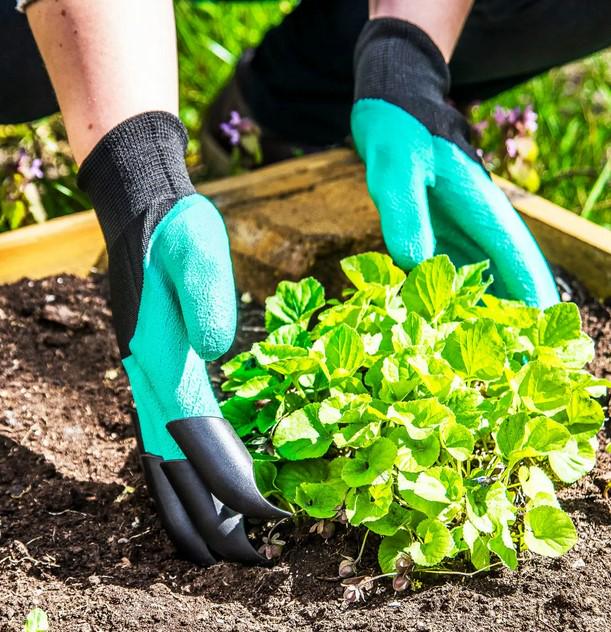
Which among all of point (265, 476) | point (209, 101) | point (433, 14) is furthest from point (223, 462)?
point (209, 101)

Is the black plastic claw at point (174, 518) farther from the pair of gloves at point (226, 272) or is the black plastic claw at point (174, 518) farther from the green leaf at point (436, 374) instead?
the green leaf at point (436, 374)

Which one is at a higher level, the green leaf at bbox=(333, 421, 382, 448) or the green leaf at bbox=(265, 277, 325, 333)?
the green leaf at bbox=(265, 277, 325, 333)

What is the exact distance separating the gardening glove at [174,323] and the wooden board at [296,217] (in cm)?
44

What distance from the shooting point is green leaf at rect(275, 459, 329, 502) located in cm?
122

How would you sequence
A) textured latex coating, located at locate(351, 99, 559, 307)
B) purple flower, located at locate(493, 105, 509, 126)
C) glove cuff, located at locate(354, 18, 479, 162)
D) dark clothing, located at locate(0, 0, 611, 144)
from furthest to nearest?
purple flower, located at locate(493, 105, 509, 126)
dark clothing, located at locate(0, 0, 611, 144)
glove cuff, located at locate(354, 18, 479, 162)
textured latex coating, located at locate(351, 99, 559, 307)

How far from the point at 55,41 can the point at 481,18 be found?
1.11m

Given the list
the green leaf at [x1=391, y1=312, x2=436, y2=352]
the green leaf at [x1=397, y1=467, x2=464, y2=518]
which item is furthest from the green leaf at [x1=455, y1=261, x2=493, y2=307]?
the green leaf at [x1=397, y1=467, x2=464, y2=518]

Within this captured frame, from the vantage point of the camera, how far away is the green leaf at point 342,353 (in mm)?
1193

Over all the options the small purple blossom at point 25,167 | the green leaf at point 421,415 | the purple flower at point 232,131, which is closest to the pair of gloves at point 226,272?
the green leaf at point 421,415

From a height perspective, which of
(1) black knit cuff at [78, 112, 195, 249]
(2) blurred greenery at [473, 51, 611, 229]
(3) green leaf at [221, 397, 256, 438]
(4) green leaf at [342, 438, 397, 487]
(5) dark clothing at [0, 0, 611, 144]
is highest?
(1) black knit cuff at [78, 112, 195, 249]

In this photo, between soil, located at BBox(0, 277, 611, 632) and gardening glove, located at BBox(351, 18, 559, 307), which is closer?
soil, located at BBox(0, 277, 611, 632)

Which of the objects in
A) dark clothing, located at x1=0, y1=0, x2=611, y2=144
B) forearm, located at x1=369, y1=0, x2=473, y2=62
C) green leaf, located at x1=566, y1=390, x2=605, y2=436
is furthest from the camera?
dark clothing, located at x1=0, y1=0, x2=611, y2=144

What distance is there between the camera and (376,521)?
117cm

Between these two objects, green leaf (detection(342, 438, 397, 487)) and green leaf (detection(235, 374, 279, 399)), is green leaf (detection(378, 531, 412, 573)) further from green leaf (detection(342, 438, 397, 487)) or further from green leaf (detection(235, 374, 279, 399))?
green leaf (detection(235, 374, 279, 399))
